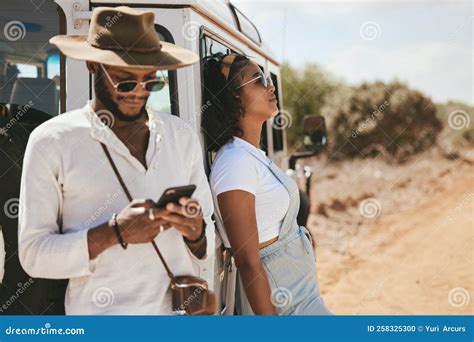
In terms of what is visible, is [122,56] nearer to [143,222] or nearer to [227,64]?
[143,222]

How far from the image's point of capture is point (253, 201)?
3.09 m

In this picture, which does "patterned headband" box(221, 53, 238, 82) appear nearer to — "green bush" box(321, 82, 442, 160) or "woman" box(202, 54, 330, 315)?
"woman" box(202, 54, 330, 315)

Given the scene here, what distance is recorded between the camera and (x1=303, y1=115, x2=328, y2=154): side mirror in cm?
554

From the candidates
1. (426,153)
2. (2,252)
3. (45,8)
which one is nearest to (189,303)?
(2,252)

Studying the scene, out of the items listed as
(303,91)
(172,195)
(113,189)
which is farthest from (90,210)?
(303,91)

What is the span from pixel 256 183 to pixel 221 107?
0.45m

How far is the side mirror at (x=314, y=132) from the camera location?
5543mm

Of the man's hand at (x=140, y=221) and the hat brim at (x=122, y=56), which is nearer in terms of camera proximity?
the man's hand at (x=140, y=221)

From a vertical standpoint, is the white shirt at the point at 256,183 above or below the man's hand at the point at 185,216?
below

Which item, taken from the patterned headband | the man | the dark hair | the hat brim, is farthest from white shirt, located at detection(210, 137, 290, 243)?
the hat brim

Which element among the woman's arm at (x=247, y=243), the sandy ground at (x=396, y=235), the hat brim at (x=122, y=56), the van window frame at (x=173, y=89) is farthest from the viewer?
the sandy ground at (x=396, y=235)

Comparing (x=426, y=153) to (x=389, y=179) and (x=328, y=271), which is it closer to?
(x=389, y=179)

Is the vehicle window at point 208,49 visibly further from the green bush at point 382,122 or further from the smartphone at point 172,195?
the green bush at point 382,122

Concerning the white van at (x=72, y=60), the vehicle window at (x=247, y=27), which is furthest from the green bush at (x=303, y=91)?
the white van at (x=72, y=60)
